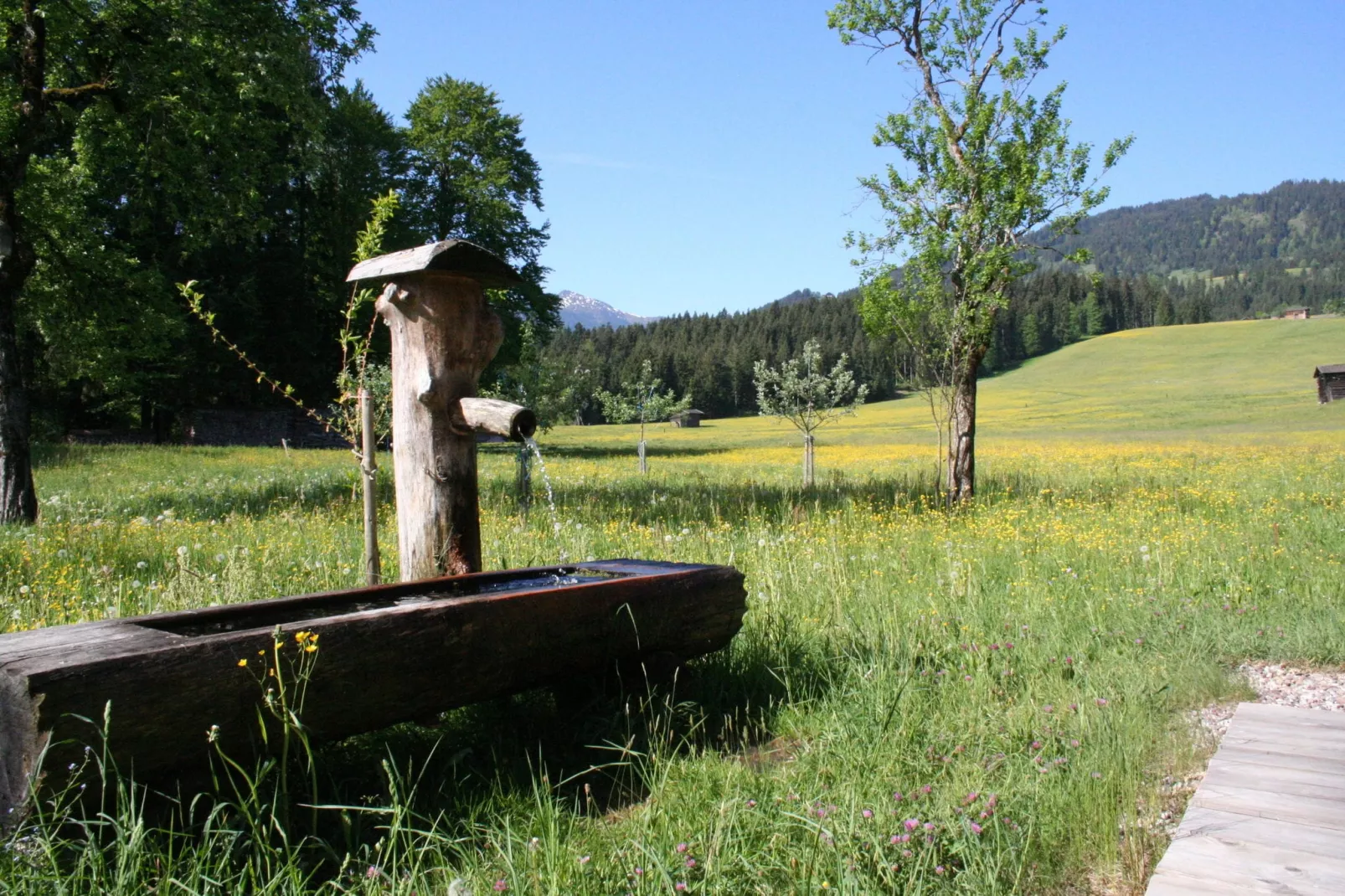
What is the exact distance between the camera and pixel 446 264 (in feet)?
14.3

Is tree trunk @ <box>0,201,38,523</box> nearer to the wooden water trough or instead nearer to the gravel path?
the wooden water trough

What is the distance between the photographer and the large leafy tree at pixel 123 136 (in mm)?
9648

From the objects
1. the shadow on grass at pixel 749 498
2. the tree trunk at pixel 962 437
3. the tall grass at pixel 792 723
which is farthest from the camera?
the tree trunk at pixel 962 437

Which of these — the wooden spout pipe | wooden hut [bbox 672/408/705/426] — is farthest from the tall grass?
wooden hut [bbox 672/408/705/426]

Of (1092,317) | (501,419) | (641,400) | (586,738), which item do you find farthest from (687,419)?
(1092,317)

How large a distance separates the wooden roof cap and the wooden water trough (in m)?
1.51

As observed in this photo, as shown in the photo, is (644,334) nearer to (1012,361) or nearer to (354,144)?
(1012,361)

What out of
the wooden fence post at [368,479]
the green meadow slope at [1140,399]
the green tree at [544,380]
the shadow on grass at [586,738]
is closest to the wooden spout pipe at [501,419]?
the wooden fence post at [368,479]

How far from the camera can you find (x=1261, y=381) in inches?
2618

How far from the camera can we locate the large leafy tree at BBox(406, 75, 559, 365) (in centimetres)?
3288

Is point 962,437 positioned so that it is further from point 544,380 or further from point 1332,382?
point 1332,382

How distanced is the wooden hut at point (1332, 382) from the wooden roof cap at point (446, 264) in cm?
6029

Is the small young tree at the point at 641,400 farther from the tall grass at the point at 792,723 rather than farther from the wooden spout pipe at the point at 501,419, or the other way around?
the wooden spout pipe at the point at 501,419

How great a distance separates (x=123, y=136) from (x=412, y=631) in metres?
10.2
